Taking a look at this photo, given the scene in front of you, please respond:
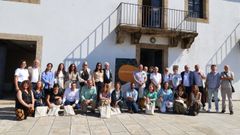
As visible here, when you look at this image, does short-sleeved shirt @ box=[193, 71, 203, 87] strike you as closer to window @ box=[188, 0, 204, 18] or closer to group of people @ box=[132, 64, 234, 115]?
group of people @ box=[132, 64, 234, 115]

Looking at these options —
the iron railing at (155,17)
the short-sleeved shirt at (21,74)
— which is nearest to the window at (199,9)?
the iron railing at (155,17)

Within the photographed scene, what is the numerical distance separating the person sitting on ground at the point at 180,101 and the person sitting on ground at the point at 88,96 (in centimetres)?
263

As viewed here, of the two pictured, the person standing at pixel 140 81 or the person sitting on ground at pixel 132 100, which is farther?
the person standing at pixel 140 81

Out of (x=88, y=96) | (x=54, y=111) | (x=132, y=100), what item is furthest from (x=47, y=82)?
(x=132, y=100)

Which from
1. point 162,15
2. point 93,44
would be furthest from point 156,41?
point 93,44

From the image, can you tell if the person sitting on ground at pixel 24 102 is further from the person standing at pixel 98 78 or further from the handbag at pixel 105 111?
the person standing at pixel 98 78

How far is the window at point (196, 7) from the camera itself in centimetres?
1177

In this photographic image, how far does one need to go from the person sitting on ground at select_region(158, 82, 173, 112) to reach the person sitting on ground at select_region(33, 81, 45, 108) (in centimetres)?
371

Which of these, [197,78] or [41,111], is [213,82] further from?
[41,111]

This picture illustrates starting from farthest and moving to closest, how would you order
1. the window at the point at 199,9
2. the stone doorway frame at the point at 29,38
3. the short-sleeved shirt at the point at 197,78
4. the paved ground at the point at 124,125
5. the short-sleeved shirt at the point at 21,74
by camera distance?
the window at the point at 199,9 < the stone doorway frame at the point at 29,38 < the short-sleeved shirt at the point at 197,78 < the short-sleeved shirt at the point at 21,74 < the paved ground at the point at 124,125

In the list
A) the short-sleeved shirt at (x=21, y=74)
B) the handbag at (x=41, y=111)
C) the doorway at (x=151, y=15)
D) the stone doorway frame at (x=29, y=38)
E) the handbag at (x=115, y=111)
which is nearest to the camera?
the handbag at (x=41, y=111)

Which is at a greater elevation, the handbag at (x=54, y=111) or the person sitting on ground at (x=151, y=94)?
the person sitting on ground at (x=151, y=94)

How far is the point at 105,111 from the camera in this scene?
7246 mm

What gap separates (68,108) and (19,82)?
164 centimetres
